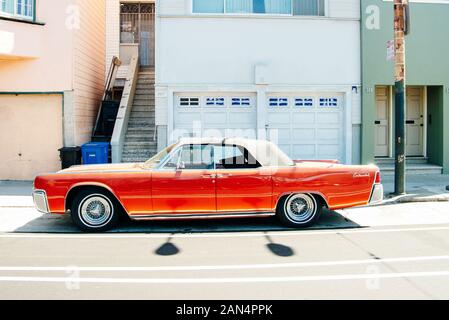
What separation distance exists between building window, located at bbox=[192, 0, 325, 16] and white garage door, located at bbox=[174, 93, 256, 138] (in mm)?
2403

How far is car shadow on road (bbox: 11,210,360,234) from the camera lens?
720 centimetres

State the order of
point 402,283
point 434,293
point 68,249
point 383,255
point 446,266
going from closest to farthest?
point 434,293, point 402,283, point 446,266, point 383,255, point 68,249

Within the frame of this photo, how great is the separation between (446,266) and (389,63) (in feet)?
29.1

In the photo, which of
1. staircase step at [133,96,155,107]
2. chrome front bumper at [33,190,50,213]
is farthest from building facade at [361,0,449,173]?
chrome front bumper at [33,190,50,213]

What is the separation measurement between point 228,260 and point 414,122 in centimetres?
1065

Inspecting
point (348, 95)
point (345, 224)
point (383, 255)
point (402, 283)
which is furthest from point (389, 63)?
point (402, 283)

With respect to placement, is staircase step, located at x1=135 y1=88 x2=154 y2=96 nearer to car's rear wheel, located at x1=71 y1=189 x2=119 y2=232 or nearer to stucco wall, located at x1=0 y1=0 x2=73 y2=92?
stucco wall, located at x1=0 y1=0 x2=73 y2=92

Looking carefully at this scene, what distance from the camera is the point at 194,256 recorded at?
5664 millimetres

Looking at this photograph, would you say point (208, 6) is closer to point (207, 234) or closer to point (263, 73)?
point (263, 73)

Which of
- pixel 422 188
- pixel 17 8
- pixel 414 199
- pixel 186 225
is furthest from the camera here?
pixel 17 8

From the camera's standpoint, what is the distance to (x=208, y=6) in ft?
41.1

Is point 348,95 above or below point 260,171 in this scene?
above

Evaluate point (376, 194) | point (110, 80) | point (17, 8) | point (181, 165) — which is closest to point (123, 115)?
point (110, 80)

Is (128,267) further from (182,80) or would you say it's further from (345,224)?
(182,80)
